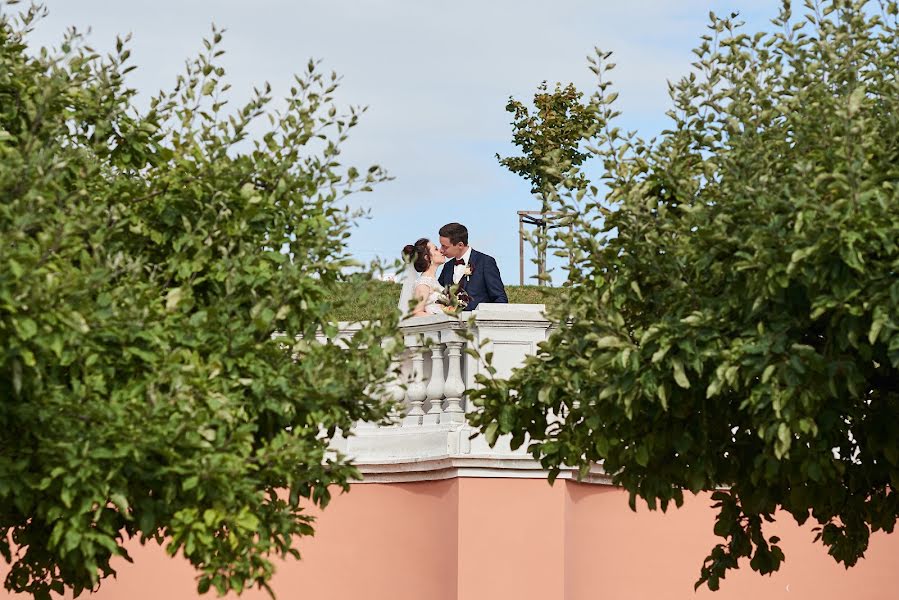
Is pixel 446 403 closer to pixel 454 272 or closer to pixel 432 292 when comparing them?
pixel 432 292

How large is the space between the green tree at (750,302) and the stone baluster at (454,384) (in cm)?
369

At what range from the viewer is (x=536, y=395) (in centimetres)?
938

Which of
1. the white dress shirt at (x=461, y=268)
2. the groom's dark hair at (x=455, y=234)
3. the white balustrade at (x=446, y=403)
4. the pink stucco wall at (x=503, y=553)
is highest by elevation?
the groom's dark hair at (x=455, y=234)

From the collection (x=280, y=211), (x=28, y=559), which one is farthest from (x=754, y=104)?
(x=28, y=559)

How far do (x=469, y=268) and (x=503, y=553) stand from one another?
10.2ft

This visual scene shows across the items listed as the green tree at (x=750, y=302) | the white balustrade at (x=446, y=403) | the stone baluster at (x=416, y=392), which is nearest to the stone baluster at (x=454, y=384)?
the white balustrade at (x=446, y=403)

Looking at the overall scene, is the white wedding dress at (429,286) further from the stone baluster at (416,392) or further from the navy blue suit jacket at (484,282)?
the stone baluster at (416,392)

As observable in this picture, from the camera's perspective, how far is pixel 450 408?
13719mm

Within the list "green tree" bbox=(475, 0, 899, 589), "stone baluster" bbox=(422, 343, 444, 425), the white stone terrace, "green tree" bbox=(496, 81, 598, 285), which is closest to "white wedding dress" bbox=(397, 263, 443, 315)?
the white stone terrace

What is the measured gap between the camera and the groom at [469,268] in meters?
15.2

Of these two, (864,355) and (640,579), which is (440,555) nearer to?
(640,579)

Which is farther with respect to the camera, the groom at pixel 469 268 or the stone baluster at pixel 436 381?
the groom at pixel 469 268

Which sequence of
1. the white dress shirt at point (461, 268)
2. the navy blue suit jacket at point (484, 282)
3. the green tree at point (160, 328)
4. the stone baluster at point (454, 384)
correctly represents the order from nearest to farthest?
the green tree at point (160, 328) < the stone baluster at point (454, 384) < the navy blue suit jacket at point (484, 282) < the white dress shirt at point (461, 268)

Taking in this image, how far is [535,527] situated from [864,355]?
5.90 m
